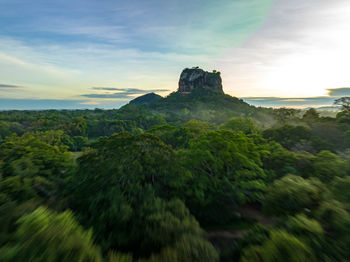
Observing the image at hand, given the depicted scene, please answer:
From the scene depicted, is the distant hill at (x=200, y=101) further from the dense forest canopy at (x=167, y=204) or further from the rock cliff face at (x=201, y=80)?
the dense forest canopy at (x=167, y=204)

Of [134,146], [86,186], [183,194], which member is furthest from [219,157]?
[86,186]

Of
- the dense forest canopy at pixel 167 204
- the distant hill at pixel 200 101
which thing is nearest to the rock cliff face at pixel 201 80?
the distant hill at pixel 200 101

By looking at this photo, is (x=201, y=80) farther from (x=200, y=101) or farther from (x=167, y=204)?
(x=167, y=204)

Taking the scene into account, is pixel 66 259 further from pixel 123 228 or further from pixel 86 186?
pixel 86 186

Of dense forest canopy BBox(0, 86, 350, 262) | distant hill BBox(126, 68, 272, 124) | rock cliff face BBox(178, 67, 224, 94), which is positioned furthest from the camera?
rock cliff face BBox(178, 67, 224, 94)

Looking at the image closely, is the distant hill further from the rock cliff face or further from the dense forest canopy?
the dense forest canopy

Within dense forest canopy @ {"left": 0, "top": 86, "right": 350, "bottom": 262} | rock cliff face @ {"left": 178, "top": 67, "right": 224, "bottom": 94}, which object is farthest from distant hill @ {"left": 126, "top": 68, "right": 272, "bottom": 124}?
dense forest canopy @ {"left": 0, "top": 86, "right": 350, "bottom": 262}

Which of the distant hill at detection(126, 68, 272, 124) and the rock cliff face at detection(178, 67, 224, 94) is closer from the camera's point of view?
the distant hill at detection(126, 68, 272, 124)

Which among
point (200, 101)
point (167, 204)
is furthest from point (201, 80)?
point (167, 204)

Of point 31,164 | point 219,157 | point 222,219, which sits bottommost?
point 222,219
